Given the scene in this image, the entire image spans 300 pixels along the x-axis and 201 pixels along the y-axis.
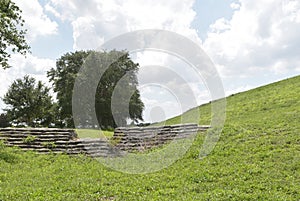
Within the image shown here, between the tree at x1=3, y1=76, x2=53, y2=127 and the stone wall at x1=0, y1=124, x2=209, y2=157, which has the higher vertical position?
the tree at x1=3, y1=76, x2=53, y2=127

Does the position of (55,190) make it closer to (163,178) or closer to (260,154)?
(163,178)

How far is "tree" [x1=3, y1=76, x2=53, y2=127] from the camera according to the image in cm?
5794

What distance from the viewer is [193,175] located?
1420 cm

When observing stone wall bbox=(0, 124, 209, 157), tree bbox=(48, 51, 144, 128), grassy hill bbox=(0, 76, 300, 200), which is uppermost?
tree bbox=(48, 51, 144, 128)

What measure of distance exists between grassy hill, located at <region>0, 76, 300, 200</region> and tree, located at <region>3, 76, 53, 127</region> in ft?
125

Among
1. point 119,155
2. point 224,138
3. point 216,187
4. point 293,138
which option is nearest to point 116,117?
point 119,155

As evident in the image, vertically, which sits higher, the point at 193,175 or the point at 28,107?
the point at 28,107

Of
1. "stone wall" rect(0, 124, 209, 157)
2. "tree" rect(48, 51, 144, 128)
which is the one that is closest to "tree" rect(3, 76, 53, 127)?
"tree" rect(48, 51, 144, 128)

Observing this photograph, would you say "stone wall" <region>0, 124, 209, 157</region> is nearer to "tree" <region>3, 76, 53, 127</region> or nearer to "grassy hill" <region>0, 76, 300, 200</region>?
"grassy hill" <region>0, 76, 300, 200</region>

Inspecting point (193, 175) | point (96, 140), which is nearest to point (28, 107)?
point (96, 140)

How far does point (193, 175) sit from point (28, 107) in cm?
5013

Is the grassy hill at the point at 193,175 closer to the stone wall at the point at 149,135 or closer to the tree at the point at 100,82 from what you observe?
the stone wall at the point at 149,135

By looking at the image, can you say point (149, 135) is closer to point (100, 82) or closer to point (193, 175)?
point (193, 175)

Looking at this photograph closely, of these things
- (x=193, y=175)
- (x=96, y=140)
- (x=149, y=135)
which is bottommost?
(x=193, y=175)
